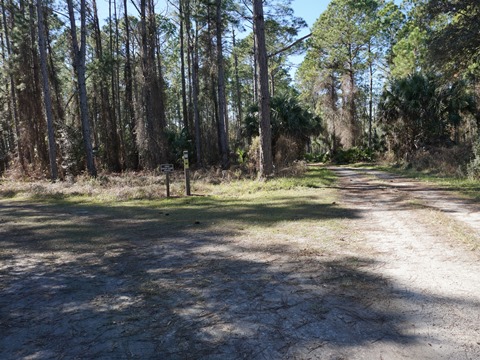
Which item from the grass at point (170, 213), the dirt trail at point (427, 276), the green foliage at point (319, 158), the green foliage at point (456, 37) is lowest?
the dirt trail at point (427, 276)

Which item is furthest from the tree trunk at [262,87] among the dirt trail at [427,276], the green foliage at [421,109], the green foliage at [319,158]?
the green foliage at [319,158]

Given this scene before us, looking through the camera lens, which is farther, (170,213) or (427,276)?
(170,213)

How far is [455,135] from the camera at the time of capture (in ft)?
77.0

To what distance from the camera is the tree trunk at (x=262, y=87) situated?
14062 mm

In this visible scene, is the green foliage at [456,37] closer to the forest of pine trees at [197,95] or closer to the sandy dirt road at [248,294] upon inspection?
the forest of pine trees at [197,95]

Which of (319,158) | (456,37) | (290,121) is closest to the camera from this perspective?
(456,37)

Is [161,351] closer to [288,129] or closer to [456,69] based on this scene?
[456,69]

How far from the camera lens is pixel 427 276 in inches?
154

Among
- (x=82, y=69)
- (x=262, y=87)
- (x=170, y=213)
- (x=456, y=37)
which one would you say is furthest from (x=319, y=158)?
(x=170, y=213)

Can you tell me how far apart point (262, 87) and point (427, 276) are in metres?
11.5

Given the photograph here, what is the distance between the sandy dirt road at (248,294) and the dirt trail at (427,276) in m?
0.01

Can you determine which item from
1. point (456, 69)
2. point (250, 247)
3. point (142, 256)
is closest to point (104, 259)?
point (142, 256)

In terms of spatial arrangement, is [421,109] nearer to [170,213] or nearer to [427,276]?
[170,213]

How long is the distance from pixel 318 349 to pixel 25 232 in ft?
22.1
